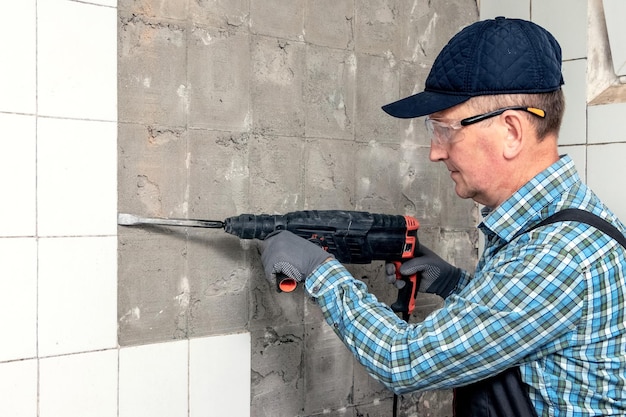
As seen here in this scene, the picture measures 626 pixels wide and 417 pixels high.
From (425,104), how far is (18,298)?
2.96ft

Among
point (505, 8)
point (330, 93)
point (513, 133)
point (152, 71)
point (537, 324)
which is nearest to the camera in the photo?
point (537, 324)

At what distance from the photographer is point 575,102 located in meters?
2.07

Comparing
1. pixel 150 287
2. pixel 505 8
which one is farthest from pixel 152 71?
pixel 505 8

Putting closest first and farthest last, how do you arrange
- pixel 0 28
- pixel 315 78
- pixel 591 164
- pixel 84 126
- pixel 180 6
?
pixel 0 28 → pixel 84 126 → pixel 180 6 → pixel 315 78 → pixel 591 164

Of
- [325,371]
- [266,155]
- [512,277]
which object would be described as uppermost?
[266,155]

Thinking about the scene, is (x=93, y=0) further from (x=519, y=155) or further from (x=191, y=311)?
(x=519, y=155)

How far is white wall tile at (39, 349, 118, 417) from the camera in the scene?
1410 millimetres

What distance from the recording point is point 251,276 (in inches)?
67.9

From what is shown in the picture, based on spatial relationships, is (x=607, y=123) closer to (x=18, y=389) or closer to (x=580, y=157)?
(x=580, y=157)

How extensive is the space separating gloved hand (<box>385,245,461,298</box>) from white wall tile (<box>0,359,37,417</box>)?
867mm

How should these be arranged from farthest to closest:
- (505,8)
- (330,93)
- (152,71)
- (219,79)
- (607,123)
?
(505,8) < (607,123) < (330,93) < (219,79) < (152,71)

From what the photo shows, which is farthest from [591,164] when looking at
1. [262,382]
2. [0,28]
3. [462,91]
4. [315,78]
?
[0,28]

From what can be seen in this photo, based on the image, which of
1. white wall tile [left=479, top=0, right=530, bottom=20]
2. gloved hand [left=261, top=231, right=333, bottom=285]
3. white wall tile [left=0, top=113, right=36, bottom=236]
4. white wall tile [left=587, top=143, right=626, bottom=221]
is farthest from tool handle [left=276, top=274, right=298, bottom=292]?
white wall tile [left=479, top=0, right=530, bottom=20]

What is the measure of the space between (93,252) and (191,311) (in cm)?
29
